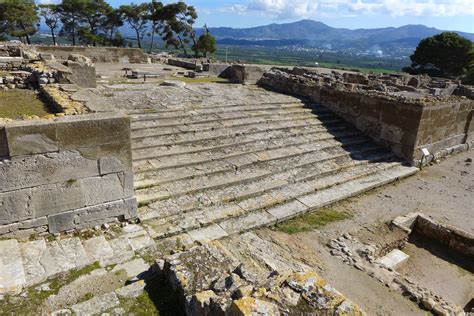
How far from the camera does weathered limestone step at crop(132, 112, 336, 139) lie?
344 inches

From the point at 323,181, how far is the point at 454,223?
9.97 feet

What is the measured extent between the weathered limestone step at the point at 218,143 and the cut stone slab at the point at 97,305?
4449mm

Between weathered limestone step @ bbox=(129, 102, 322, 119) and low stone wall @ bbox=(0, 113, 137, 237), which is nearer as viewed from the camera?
low stone wall @ bbox=(0, 113, 137, 237)

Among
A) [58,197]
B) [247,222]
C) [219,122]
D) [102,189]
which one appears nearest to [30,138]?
[58,197]

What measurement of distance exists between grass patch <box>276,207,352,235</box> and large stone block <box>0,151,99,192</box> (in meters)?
3.77

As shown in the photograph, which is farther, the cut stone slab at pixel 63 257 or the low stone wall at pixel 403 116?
the low stone wall at pixel 403 116

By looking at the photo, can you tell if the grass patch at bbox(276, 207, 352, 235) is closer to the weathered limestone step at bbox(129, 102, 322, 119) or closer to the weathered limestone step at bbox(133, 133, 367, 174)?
the weathered limestone step at bbox(133, 133, 367, 174)

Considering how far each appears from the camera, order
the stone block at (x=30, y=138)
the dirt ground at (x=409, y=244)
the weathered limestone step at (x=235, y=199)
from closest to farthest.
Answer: the stone block at (x=30, y=138) → the dirt ground at (x=409, y=244) → the weathered limestone step at (x=235, y=199)

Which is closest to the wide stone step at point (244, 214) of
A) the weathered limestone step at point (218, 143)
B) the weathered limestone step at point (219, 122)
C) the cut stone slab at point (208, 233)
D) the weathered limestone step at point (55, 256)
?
the cut stone slab at point (208, 233)

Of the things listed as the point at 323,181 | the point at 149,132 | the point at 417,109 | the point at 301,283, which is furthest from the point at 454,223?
the point at 149,132

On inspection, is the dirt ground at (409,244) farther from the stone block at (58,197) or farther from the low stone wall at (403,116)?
the stone block at (58,197)

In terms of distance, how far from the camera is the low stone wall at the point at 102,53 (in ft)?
61.3

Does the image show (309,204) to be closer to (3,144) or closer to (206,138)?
(206,138)

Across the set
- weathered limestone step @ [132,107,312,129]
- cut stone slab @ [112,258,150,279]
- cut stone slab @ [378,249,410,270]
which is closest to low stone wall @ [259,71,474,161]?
weathered limestone step @ [132,107,312,129]
